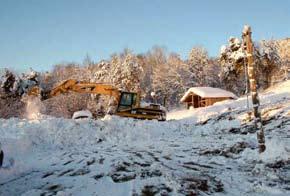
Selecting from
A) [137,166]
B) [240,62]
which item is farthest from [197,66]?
[137,166]

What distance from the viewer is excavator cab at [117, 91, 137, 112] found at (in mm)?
29938

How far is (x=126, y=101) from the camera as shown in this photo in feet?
98.5

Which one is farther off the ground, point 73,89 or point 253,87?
point 73,89

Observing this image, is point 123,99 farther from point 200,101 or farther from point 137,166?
point 200,101

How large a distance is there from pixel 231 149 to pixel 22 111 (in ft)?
122

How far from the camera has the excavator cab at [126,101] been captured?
2994 cm

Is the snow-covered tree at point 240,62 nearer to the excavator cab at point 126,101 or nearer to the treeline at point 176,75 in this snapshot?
the treeline at point 176,75

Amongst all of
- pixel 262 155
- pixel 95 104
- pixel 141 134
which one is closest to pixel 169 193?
pixel 262 155

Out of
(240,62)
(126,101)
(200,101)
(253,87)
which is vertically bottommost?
(253,87)

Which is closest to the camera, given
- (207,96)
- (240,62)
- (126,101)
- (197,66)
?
(126,101)

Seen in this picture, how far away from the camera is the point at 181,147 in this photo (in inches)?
655

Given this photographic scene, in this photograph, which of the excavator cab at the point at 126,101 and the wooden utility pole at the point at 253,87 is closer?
the wooden utility pole at the point at 253,87

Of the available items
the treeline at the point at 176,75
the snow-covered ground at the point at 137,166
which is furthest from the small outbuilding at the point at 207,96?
the snow-covered ground at the point at 137,166

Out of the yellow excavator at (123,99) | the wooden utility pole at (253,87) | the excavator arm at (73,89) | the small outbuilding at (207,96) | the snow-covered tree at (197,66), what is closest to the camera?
the wooden utility pole at (253,87)
